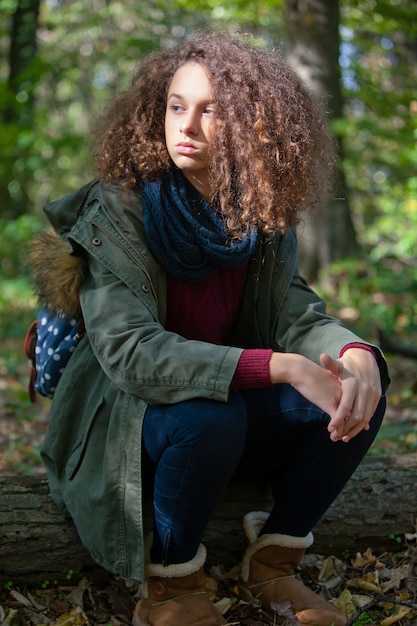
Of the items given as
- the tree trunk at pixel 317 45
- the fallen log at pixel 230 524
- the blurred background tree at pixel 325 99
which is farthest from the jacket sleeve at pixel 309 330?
the tree trunk at pixel 317 45

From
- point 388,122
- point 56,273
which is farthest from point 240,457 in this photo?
point 388,122

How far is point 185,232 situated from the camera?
2.12 m

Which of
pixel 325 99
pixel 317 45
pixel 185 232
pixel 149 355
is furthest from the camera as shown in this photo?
pixel 317 45

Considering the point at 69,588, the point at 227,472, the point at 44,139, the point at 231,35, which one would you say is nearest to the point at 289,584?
the point at 227,472

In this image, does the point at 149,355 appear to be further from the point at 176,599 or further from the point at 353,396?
the point at 176,599

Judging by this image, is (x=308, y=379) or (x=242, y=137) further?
(x=242, y=137)

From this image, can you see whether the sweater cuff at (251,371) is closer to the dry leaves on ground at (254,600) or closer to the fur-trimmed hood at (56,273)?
the fur-trimmed hood at (56,273)

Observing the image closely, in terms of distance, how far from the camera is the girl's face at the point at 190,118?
6.95 feet

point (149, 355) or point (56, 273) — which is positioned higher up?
point (56, 273)

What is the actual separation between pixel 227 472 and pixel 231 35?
143 cm

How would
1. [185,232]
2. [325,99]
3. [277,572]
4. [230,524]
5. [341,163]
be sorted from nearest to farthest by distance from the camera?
[185,232]
[277,572]
[230,524]
[325,99]
[341,163]

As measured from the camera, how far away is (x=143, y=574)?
78.2 inches

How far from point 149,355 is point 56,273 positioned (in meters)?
0.46

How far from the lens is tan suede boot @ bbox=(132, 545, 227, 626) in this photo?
2016 mm
